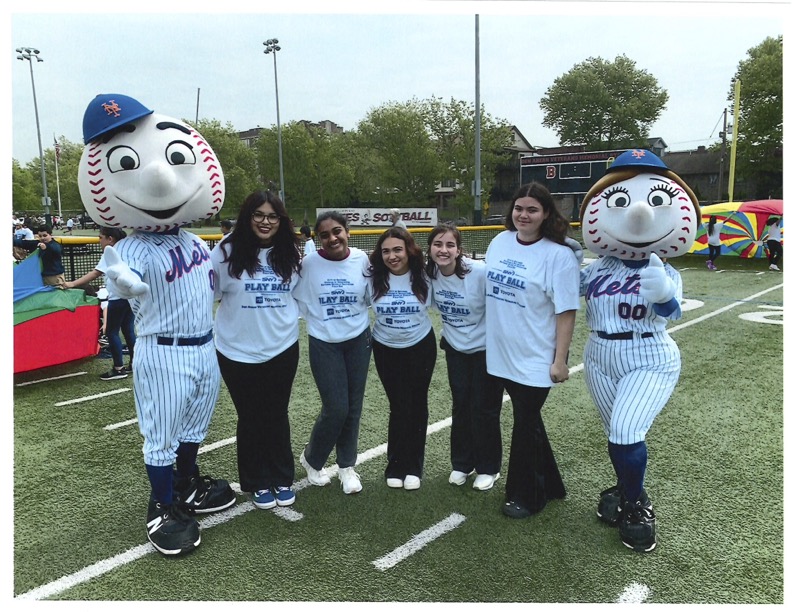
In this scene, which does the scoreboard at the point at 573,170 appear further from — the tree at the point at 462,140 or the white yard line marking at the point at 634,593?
the white yard line marking at the point at 634,593

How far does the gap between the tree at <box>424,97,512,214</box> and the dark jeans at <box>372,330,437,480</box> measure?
1439 inches

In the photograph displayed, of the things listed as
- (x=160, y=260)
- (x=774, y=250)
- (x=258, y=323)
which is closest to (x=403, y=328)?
(x=258, y=323)

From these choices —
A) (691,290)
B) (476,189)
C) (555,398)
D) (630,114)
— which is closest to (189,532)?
(555,398)

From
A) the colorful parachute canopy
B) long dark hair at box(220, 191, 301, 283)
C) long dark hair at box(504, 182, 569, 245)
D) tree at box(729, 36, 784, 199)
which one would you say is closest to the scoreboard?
the colorful parachute canopy

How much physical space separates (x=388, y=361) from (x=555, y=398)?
2.58 meters

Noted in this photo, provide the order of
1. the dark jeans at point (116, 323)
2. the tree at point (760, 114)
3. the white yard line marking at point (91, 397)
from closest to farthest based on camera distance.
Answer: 1. the white yard line marking at point (91, 397)
2. the dark jeans at point (116, 323)
3. the tree at point (760, 114)

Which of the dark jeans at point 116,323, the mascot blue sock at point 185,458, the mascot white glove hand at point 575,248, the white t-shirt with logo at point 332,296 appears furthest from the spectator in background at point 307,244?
the dark jeans at point 116,323

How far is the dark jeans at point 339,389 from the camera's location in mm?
3559

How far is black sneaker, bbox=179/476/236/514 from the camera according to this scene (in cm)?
352

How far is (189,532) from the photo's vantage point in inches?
124

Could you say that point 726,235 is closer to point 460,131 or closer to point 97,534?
point 97,534

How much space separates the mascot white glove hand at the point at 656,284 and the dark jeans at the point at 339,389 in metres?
1.63

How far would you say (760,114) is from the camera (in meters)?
33.1

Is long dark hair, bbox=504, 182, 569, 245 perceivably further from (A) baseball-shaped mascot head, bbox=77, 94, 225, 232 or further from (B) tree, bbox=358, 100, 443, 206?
(B) tree, bbox=358, 100, 443, 206
